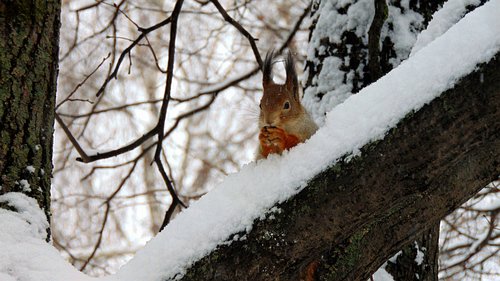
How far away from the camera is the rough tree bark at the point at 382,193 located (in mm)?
1250

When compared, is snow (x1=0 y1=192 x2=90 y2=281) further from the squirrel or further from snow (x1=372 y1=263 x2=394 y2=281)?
snow (x1=372 y1=263 x2=394 y2=281)

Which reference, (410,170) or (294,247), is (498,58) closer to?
(410,170)

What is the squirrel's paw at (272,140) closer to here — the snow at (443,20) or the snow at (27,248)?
the snow at (443,20)

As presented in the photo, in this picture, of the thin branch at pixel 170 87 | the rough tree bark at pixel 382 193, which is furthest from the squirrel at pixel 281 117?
the thin branch at pixel 170 87

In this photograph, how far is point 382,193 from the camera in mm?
1268

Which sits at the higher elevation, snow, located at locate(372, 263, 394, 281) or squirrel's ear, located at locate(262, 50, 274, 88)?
→ squirrel's ear, located at locate(262, 50, 274, 88)

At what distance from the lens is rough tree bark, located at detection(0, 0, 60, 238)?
5.56ft

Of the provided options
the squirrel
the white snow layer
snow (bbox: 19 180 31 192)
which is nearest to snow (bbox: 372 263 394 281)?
the squirrel

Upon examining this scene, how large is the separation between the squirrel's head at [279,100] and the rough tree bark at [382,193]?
1.60 ft

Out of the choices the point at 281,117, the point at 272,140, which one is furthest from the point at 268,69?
the point at 272,140

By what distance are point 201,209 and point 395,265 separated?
1.07 meters

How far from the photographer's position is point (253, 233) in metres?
1.30

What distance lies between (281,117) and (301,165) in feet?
1.42

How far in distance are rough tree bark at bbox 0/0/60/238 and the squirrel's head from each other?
27.5 inches
